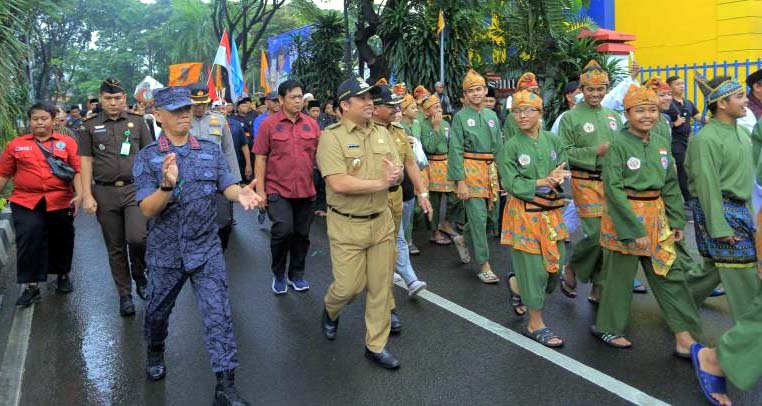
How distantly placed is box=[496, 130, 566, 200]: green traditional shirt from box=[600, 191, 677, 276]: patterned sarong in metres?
0.58

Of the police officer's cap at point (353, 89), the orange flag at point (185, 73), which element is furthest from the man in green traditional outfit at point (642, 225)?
the orange flag at point (185, 73)

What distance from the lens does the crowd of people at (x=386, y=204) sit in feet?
13.8

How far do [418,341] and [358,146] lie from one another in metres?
1.54

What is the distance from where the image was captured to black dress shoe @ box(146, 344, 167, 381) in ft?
15.2

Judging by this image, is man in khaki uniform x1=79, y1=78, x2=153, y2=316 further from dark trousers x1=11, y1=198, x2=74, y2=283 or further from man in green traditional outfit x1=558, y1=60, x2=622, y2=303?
man in green traditional outfit x1=558, y1=60, x2=622, y2=303

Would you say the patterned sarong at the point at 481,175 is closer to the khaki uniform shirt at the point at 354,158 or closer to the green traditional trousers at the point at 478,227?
the green traditional trousers at the point at 478,227

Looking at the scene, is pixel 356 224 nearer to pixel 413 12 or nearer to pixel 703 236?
pixel 703 236

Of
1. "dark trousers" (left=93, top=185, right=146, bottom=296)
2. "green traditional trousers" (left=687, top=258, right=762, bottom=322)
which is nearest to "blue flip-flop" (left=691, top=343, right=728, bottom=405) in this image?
"green traditional trousers" (left=687, top=258, right=762, bottom=322)

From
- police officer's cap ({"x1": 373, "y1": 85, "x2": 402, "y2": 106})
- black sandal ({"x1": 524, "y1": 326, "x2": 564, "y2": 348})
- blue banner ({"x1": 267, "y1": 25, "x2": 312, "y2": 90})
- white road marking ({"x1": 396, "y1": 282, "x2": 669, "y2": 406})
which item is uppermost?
blue banner ({"x1": 267, "y1": 25, "x2": 312, "y2": 90})

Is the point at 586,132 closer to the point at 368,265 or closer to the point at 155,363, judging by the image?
the point at 368,265

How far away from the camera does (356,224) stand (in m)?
4.64

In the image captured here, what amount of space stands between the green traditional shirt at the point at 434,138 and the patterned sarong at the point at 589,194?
8.92 feet

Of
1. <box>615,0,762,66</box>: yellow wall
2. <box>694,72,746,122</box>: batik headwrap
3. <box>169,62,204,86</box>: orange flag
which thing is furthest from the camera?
<box>169,62,204,86</box>: orange flag

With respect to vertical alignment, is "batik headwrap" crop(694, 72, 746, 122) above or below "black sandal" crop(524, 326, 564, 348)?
above
